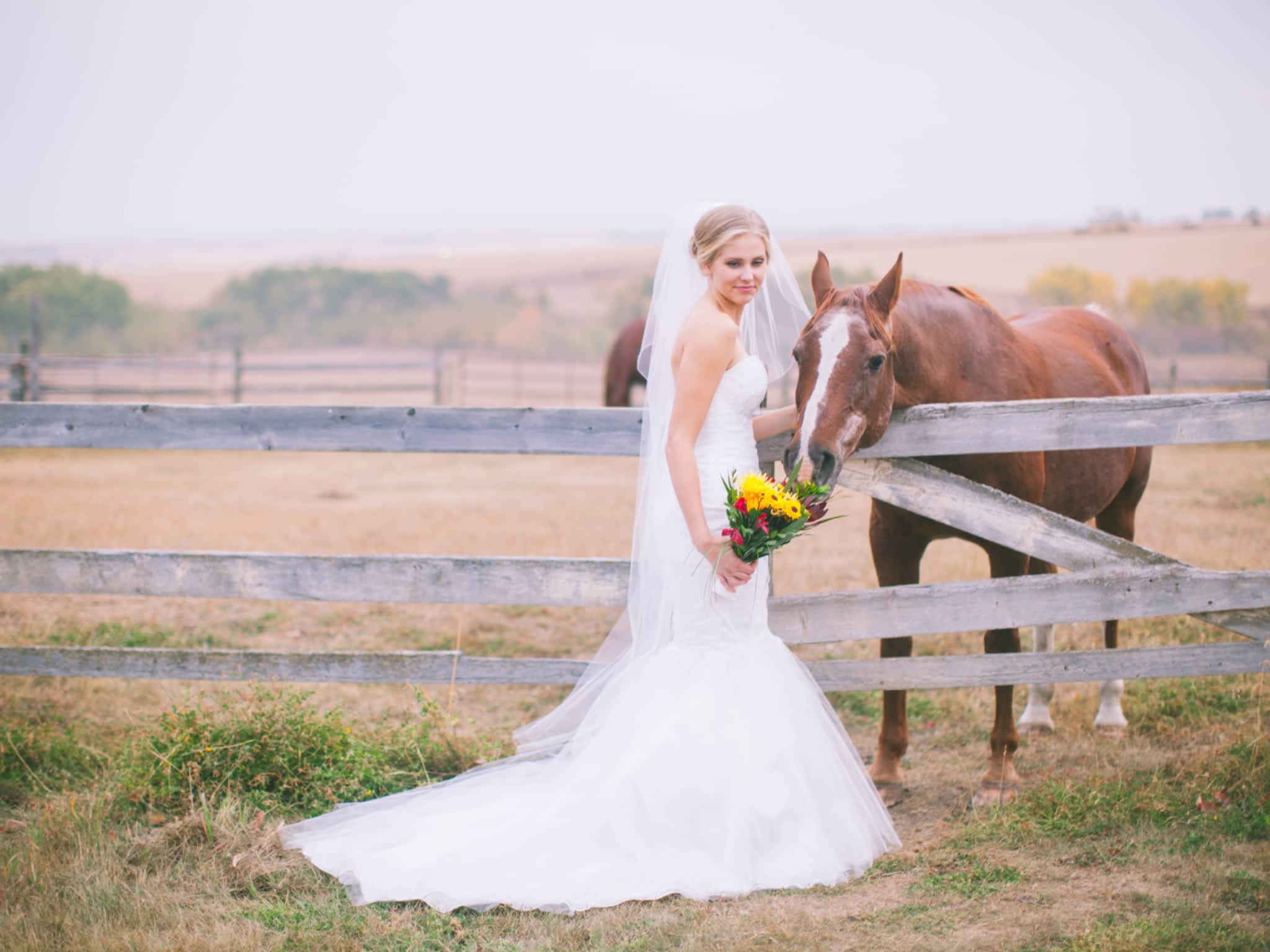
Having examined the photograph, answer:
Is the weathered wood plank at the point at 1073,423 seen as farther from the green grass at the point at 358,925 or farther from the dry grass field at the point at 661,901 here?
the green grass at the point at 358,925

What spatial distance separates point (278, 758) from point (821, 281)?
10.1ft

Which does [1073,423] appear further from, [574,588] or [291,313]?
[291,313]

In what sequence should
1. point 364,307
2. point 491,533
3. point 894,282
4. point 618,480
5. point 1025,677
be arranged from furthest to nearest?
1. point 364,307
2. point 618,480
3. point 491,533
4. point 1025,677
5. point 894,282

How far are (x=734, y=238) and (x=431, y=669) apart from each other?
2321 mm

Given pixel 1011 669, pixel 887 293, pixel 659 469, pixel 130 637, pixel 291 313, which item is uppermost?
pixel 291 313

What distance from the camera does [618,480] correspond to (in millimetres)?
15672

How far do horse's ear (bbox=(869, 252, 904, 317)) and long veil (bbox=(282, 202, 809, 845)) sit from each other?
290mm

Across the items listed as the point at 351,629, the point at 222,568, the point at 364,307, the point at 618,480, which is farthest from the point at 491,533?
the point at 364,307

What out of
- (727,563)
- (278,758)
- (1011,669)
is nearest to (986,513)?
(1011,669)

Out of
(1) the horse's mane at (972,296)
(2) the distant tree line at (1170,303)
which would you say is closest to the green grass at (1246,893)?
(1) the horse's mane at (972,296)

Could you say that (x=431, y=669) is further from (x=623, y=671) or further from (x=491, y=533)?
(x=491, y=533)

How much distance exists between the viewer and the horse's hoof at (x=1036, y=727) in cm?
515

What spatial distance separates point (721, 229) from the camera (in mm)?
3564

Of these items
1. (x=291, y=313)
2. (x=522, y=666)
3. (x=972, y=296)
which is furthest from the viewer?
(x=291, y=313)
